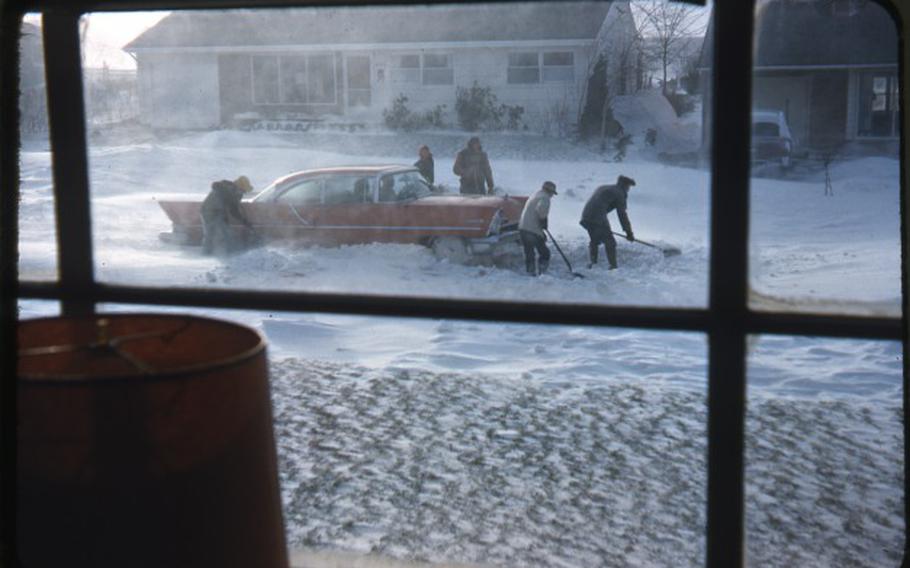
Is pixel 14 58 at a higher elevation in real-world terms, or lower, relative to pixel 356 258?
higher

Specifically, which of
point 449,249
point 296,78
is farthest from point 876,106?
point 296,78

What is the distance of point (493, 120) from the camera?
11.5m

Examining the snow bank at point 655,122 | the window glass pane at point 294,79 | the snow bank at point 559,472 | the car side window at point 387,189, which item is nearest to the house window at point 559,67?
the snow bank at point 655,122

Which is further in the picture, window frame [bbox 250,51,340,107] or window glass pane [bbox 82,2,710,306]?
window frame [bbox 250,51,340,107]

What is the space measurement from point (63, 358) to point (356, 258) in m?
7.68

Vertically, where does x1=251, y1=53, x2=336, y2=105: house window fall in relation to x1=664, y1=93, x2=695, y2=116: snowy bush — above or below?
above

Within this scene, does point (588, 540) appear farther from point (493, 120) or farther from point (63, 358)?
point (493, 120)

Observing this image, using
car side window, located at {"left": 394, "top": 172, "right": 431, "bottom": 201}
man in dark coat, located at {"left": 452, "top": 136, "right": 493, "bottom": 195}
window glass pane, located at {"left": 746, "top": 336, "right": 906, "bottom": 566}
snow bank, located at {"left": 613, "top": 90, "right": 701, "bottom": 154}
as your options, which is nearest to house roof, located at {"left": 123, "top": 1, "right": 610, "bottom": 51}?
snow bank, located at {"left": 613, "top": 90, "right": 701, "bottom": 154}

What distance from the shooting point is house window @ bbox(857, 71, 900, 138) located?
10.3 metres

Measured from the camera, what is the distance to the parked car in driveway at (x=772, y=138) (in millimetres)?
10602

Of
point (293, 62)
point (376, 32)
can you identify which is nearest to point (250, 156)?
point (293, 62)

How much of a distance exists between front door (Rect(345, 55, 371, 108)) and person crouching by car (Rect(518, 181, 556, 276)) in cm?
403

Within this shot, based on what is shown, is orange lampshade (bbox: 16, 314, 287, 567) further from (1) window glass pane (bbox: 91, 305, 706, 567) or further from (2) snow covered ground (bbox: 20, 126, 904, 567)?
(1) window glass pane (bbox: 91, 305, 706, 567)

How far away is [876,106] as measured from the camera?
1086 centimetres
